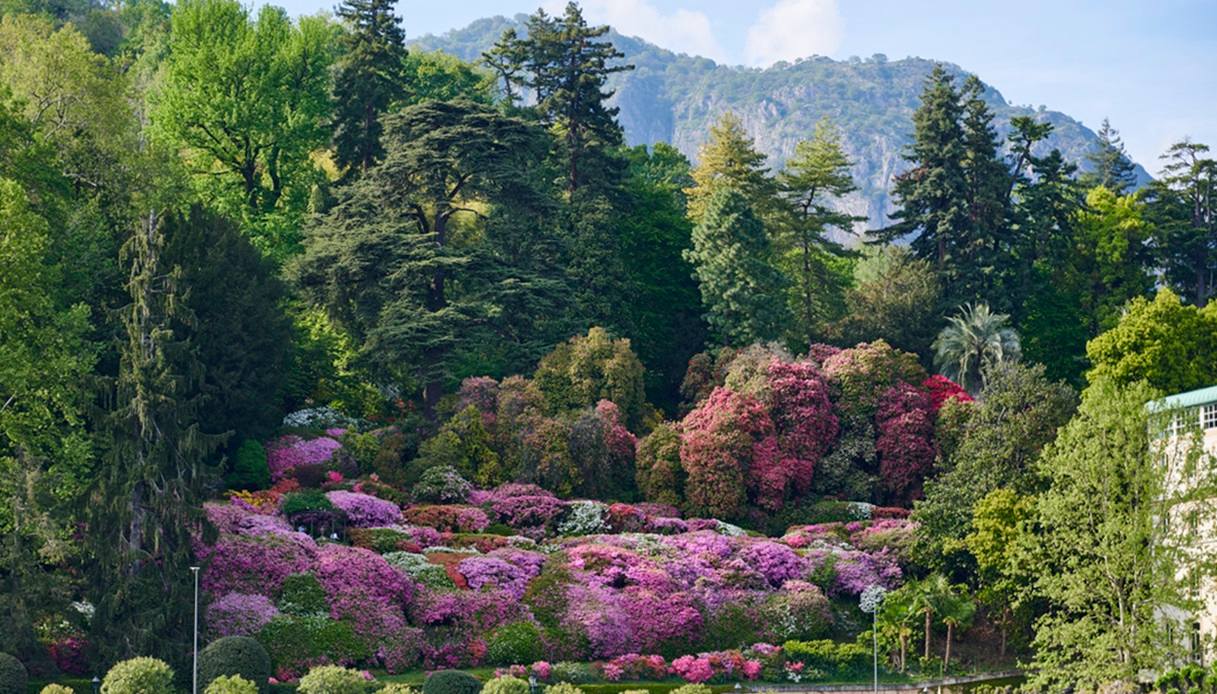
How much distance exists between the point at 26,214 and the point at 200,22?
28605 millimetres

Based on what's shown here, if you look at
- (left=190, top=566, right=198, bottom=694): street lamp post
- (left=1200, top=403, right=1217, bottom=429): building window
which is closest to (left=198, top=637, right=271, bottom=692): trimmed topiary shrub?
(left=190, top=566, right=198, bottom=694): street lamp post

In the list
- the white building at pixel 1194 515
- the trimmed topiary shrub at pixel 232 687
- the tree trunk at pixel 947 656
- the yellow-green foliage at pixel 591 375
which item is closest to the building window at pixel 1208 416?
the white building at pixel 1194 515

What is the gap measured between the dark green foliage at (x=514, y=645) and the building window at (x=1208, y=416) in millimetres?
20457

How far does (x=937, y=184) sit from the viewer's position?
8056 centimetres

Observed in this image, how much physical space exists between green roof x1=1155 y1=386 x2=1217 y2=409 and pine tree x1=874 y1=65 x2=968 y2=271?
26748 mm

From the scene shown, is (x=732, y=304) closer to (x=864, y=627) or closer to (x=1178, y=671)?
(x=864, y=627)

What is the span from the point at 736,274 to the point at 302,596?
28489 mm

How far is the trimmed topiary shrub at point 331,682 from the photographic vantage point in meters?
42.5

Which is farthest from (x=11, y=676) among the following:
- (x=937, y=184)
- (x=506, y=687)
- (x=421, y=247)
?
(x=937, y=184)

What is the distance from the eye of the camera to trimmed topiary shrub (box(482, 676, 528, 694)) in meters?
42.5

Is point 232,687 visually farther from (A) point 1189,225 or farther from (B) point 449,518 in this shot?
(A) point 1189,225

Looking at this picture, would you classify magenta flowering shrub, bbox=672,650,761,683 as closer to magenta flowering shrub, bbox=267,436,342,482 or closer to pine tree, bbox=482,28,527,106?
magenta flowering shrub, bbox=267,436,342,482

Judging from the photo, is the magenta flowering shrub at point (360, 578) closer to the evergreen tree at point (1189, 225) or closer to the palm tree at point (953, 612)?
the palm tree at point (953, 612)

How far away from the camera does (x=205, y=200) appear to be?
248ft
